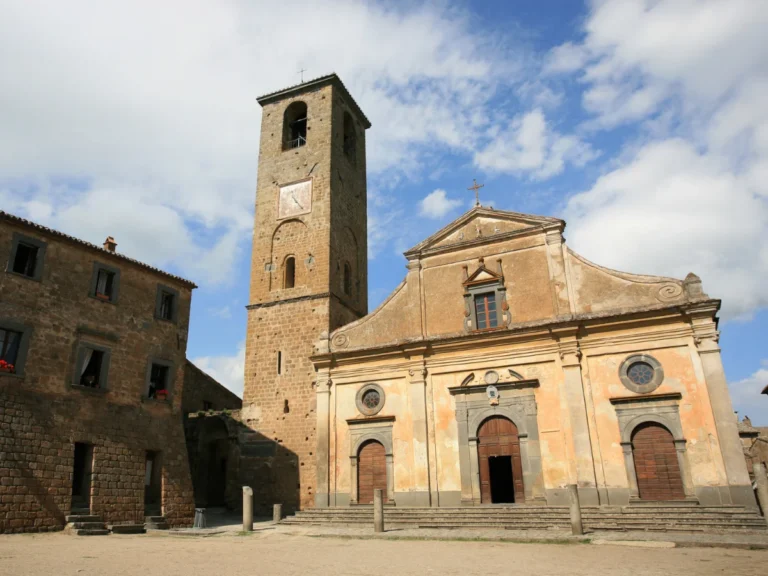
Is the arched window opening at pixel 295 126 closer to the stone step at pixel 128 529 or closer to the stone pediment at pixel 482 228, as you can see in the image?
the stone pediment at pixel 482 228

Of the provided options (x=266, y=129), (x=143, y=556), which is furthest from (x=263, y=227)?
(x=143, y=556)

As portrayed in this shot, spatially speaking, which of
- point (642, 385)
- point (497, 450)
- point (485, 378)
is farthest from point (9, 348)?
point (642, 385)

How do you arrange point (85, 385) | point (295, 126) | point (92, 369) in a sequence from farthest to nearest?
point (295, 126)
point (92, 369)
point (85, 385)

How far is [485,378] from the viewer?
1819 cm

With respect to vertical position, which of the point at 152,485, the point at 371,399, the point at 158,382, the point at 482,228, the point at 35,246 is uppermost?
the point at 482,228

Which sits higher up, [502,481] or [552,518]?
[502,481]

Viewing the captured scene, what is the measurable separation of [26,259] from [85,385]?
4.04 meters

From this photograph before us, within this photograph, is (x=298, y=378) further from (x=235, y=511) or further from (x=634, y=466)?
(x=634, y=466)

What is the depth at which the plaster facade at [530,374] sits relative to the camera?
616 inches

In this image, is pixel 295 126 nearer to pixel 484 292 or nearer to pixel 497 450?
pixel 484 292

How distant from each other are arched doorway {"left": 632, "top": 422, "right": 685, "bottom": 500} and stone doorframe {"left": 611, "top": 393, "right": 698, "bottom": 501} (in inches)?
4.7

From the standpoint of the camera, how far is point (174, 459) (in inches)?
760

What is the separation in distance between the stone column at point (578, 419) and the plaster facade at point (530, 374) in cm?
3

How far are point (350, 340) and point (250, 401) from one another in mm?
5218
